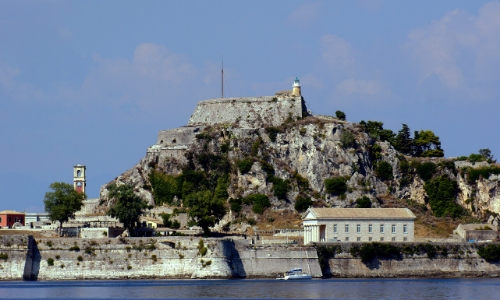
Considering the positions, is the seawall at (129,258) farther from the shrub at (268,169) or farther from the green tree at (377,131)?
the green tree at (377,131)

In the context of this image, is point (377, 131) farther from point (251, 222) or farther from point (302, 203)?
point (251, 222)

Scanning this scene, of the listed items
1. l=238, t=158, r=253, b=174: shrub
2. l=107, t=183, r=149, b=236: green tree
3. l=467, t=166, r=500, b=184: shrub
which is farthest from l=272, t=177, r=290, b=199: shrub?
l=467, t=166, r=500, b=184: shrub

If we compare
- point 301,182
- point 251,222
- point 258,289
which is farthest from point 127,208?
point 258,289

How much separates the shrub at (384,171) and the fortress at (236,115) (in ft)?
33.6

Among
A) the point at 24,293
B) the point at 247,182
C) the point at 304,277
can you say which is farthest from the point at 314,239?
the point at 24,293

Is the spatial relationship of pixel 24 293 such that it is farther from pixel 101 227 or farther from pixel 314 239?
pixel 314 239

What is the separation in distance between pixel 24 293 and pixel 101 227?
22.3 m

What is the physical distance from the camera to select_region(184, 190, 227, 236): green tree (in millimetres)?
106312

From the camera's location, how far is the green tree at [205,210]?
349ft

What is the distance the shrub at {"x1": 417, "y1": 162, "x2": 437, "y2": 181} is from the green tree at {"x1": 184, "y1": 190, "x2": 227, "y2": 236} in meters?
23.1

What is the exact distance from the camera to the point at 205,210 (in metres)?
106

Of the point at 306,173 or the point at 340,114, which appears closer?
the point at 306,173

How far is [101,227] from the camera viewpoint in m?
109

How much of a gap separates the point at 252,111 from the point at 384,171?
15.8 metres
